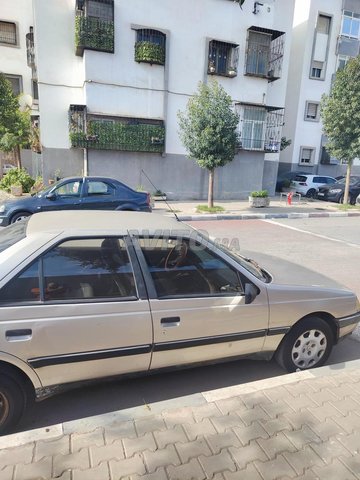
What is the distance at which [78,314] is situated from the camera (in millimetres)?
2557

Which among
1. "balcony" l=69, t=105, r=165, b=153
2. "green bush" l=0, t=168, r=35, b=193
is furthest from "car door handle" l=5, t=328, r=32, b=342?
"green bush" l=0, t=168, r=35, b=193

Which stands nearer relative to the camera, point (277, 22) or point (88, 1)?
point (88, 1)

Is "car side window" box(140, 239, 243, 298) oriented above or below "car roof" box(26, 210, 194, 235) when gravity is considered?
below

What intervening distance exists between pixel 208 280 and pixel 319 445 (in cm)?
142

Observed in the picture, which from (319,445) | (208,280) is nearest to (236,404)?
(319,445)

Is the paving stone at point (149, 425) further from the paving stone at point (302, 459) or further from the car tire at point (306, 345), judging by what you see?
the car tire at point (306, 345)

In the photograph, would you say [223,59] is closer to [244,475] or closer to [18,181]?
[18,181]

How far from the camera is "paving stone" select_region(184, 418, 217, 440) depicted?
232 cm

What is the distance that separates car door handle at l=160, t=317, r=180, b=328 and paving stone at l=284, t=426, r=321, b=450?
106cm

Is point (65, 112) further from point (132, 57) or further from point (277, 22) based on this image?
point (277, 22)

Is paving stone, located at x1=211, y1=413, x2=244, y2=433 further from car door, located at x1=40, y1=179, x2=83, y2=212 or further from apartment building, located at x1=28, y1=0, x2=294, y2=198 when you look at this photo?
apartment building, located at x1=28, y1=0, x2=294, y2=198

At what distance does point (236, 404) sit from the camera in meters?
2.63

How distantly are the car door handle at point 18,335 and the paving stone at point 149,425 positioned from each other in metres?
0.93

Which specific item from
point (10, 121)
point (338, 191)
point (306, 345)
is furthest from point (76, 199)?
point (338, 191)
